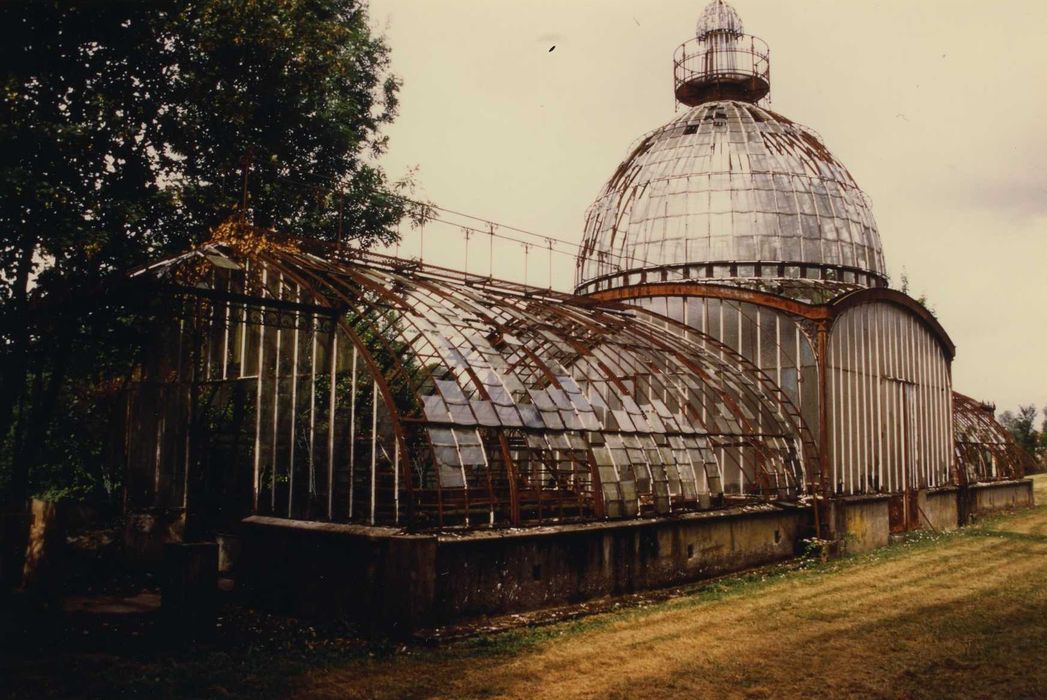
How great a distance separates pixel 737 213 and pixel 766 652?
2091 centimetres

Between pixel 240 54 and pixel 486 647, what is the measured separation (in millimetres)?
17609

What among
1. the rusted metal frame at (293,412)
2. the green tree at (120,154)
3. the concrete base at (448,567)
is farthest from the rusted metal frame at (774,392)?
the rusted metal frame at (293,412)

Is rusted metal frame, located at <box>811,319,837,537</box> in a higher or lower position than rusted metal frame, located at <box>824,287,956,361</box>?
lower

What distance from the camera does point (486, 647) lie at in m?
12.1

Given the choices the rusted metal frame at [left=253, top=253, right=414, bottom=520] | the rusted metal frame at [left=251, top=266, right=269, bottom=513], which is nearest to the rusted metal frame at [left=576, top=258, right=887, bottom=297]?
the rusted metal frame at [left=253, top=253, right=414, bottom=520]

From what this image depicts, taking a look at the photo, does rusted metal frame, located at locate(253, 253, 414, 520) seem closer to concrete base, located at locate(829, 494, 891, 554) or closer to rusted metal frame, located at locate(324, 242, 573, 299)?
rusted metal frame, located at locate(324, 242, 573, 299)

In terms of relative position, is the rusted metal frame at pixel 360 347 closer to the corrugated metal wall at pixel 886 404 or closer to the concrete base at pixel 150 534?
the concrete base at pixel 150 534

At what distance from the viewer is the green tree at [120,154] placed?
1845 centimetres

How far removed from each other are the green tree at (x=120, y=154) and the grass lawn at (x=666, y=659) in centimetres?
760

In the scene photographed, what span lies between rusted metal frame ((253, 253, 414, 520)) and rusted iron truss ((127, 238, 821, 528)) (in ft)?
0.15

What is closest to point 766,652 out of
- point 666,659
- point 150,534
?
point 666,659

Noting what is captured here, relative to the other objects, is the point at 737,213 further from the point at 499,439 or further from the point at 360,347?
the point at 360,347

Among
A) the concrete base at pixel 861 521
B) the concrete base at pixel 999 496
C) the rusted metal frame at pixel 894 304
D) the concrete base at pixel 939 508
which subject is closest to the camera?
the concrete base at pixel 861 521

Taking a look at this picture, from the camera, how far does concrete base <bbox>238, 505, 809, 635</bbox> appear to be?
1258cm
